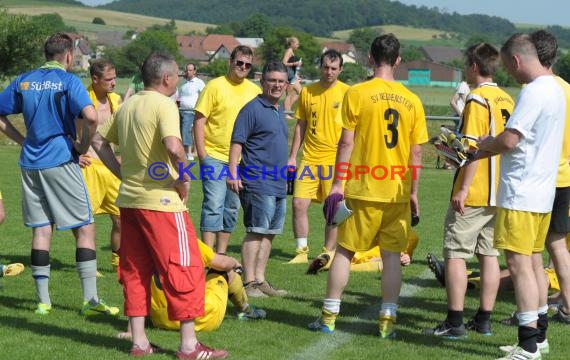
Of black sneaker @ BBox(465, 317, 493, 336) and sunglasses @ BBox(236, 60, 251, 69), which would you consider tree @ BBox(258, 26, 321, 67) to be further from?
black sneaker @ BBox(465, 317, 493, 336)

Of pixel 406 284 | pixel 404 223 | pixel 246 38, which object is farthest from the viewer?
pixel 246 38

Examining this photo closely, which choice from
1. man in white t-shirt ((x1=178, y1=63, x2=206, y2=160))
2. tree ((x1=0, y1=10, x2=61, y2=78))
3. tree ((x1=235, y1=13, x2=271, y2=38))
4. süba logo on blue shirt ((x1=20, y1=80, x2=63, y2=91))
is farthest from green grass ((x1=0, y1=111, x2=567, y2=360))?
tree ((x1=235, y1=13, x2=271, y2=38))

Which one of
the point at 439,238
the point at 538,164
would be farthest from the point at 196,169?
the point at 538,164

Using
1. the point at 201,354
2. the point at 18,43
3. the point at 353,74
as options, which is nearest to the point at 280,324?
the point at 201,354

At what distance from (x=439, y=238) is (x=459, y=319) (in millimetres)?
5278

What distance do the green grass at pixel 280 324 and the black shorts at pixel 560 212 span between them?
32.0 inches

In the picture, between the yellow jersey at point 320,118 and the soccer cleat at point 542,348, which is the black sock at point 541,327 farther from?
the yellow jersey at point 320,118

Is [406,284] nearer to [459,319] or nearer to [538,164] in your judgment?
[459,319]

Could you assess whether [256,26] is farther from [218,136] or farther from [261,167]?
[261,167]

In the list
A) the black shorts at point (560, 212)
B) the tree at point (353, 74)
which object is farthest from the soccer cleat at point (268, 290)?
the tree at point (353, 74)

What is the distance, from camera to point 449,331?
695 centimetres

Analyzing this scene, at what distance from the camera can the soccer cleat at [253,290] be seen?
27.3ft

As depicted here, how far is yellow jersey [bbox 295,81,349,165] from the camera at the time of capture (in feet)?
34.0

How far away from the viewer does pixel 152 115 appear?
234 inches
